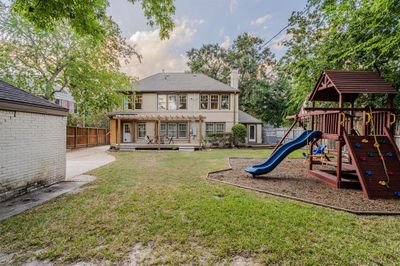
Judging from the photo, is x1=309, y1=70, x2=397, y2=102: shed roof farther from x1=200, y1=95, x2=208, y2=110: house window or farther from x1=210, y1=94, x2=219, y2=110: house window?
x1=200, y1=95, x2=208, y2=110: house window

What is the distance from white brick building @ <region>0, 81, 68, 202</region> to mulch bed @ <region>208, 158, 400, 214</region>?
478cm

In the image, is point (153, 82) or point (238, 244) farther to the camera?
point (153, 82)

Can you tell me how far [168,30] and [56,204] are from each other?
460cm

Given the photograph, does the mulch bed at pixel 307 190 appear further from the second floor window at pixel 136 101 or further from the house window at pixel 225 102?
the second floor window at pixel 136 101

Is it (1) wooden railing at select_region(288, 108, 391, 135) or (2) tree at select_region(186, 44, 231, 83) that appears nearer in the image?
(1) wooden railing at select_region(288, 108, 391, 135)

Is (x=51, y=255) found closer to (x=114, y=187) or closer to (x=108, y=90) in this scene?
(x=114, y=187)

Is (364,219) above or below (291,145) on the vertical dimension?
below

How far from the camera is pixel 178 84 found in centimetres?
2092

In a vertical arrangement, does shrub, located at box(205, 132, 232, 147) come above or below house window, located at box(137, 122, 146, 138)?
below

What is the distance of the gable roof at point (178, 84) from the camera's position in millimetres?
20000

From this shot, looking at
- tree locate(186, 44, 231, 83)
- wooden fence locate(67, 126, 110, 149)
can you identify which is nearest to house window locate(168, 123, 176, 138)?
wooden fence locate(67, 126, 110, 149)

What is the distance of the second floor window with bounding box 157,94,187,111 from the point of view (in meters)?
20.3

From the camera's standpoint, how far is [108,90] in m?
16.4

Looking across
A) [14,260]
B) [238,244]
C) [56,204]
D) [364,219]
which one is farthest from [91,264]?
[364,219]
